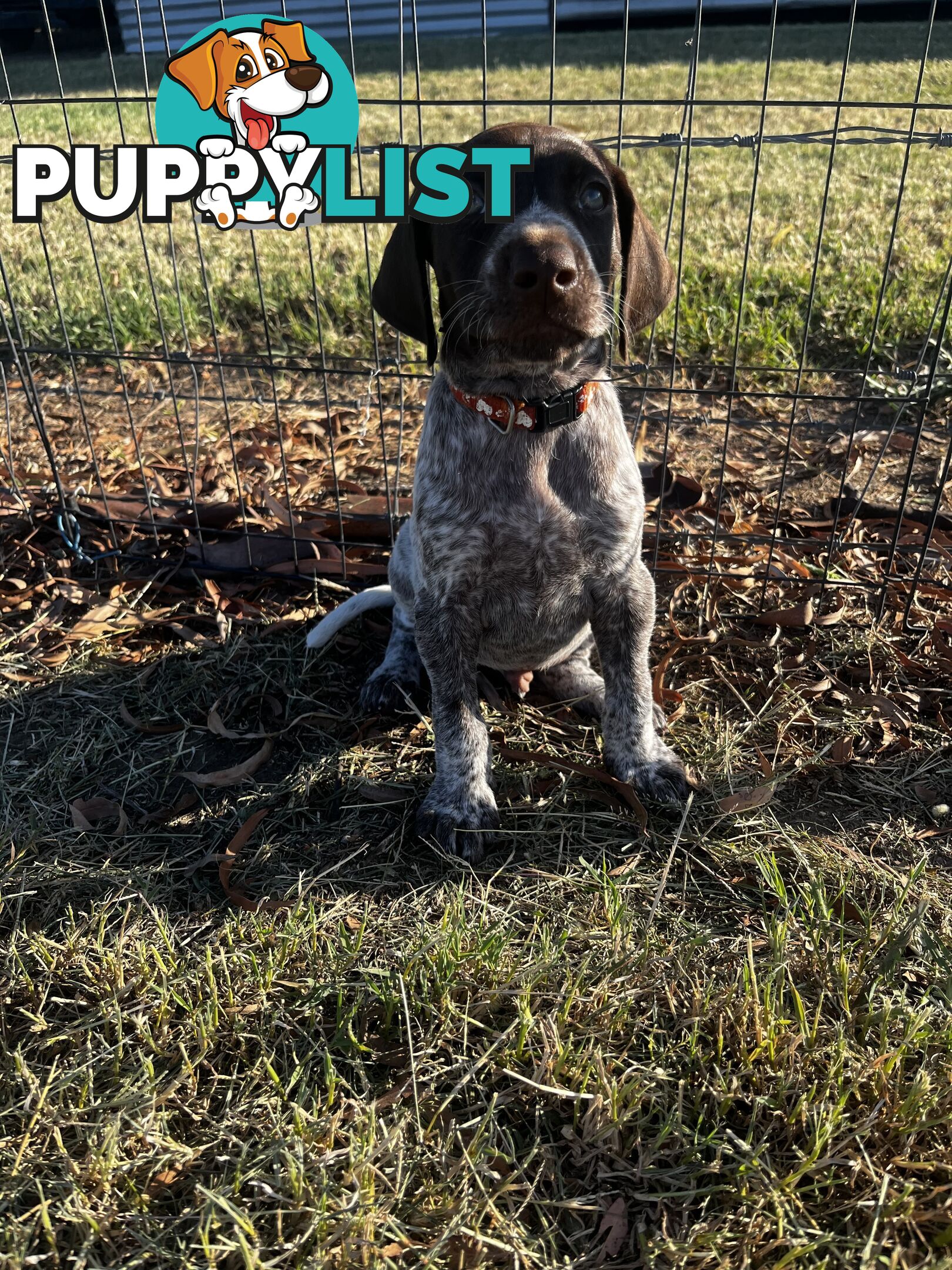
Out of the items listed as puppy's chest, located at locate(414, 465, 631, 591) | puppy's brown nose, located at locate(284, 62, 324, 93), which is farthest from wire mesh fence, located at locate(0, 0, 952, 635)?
puppy's chest, located at locate(414, 465, 631, 591)

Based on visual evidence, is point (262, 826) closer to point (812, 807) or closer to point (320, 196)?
point (812, 807)

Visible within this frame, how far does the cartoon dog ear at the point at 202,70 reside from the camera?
379 cm

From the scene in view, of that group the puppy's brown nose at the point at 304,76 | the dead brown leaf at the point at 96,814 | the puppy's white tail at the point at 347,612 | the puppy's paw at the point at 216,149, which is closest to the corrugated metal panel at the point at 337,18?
the puppy's brown nose at the point at 304,76

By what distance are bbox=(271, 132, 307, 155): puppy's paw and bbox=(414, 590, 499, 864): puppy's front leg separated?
5.49 ft

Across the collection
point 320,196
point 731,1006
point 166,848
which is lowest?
point 166,848

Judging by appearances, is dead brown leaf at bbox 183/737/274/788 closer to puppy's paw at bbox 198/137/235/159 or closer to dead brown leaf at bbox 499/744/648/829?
dead brown leaf at bbox 499/744/648/829

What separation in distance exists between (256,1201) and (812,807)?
5.56 feet

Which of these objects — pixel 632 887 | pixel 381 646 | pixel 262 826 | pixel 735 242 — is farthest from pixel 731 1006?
pixel 735 242

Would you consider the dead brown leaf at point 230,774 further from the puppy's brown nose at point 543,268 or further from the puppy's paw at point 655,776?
the puppy's brown nose at point 543,268

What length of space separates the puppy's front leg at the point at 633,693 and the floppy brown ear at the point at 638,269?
0.64 meters

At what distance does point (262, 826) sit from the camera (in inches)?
109

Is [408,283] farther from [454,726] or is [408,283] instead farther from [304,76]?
[304,76]

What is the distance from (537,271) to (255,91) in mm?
2228

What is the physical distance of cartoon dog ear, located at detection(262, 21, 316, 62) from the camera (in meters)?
3.79
